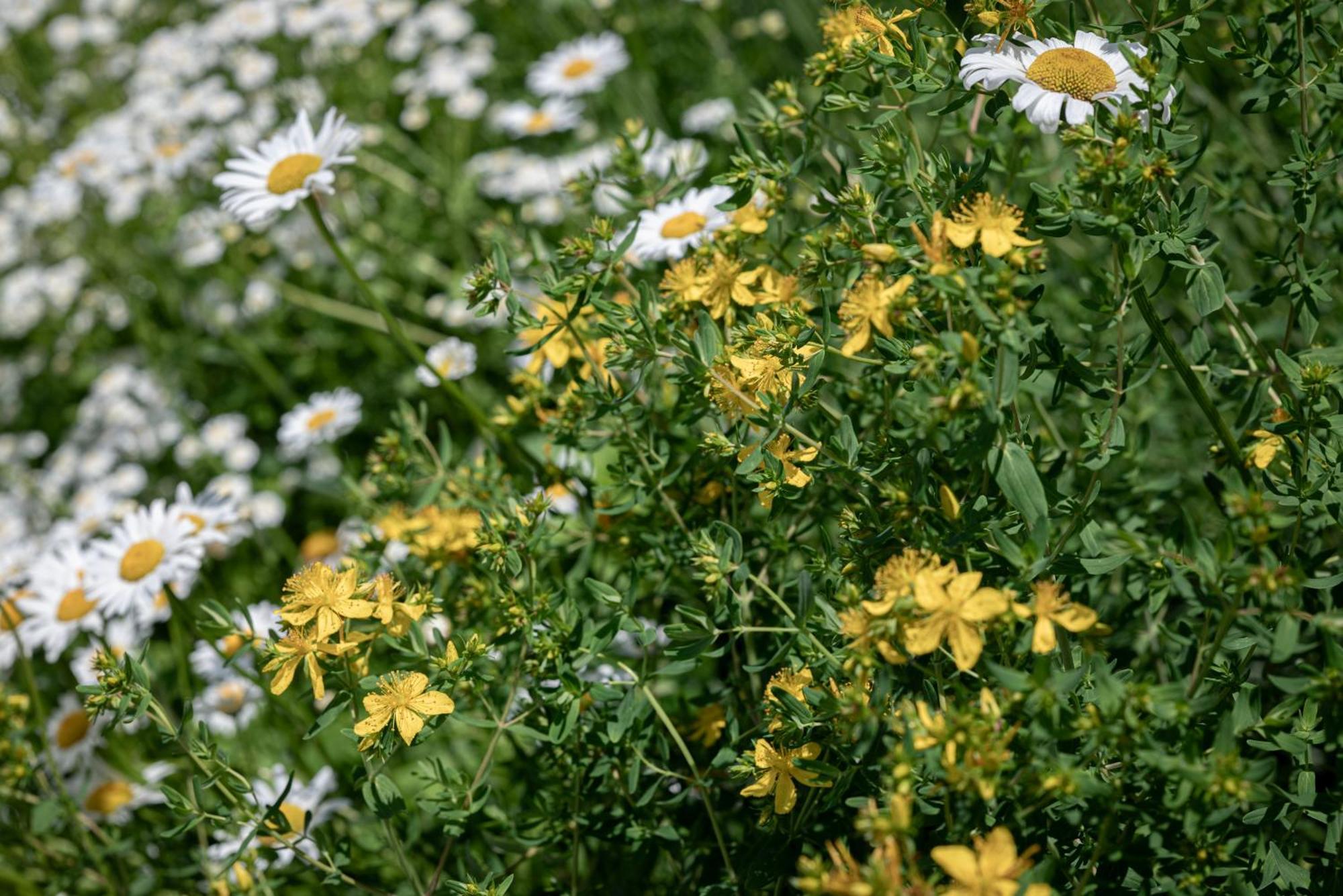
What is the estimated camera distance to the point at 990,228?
1426 millimetres

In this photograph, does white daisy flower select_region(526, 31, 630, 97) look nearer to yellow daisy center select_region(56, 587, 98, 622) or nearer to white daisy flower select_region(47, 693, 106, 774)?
yellow daisy center select_region(56, 587, 98, 622)

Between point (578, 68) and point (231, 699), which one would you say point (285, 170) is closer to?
point (231, 699)

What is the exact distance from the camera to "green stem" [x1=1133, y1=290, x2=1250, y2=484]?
5.23 ft

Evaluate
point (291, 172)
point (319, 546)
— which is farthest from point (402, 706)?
point (319, 546)

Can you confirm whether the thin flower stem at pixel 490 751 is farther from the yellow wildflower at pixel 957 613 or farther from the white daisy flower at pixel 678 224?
the white daisy flower at pixel 678 224

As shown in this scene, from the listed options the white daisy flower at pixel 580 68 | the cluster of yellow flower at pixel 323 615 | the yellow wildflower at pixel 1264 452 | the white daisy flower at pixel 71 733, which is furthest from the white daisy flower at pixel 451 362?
the white daisy flower at pixel 580 68

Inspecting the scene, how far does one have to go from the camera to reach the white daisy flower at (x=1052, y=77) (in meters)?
1.56

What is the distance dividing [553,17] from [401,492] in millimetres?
3997

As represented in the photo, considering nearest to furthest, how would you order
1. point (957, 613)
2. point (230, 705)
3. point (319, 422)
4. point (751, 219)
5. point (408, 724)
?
1. point (957, 613)
2. point (408, 724)
3. point (751, 219)
4. point (230, 705)
5. point (319, 422)

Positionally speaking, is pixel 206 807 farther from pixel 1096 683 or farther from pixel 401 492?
pixel 1096 683

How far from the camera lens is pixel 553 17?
5.52m

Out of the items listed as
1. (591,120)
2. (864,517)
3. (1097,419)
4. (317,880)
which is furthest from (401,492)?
(591,120)

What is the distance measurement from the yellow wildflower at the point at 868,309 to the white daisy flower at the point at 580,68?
301 cm

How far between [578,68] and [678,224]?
2473mm
